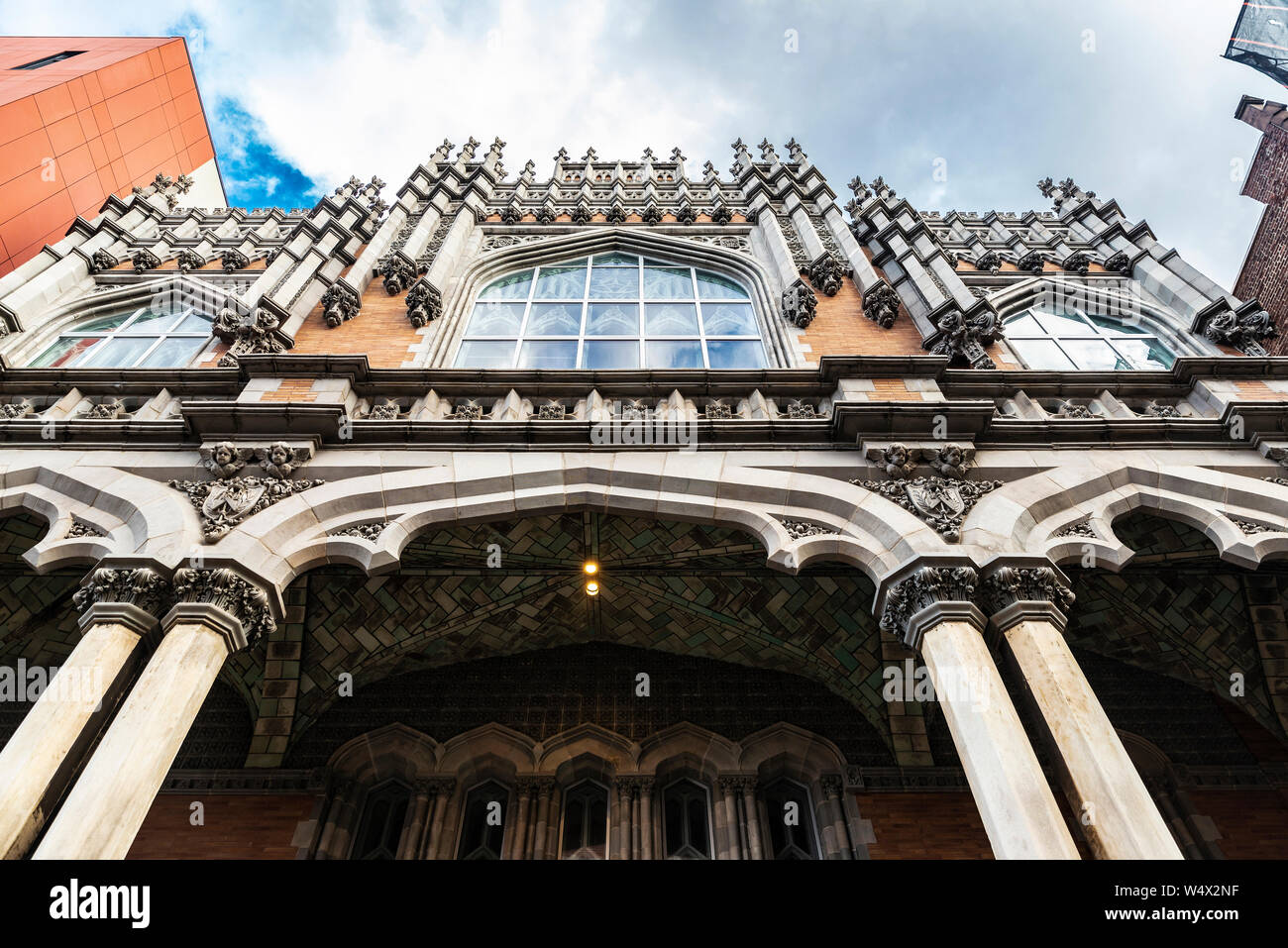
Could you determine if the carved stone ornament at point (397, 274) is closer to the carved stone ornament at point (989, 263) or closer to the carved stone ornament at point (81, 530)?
the carved stone ornament at point (81, 530)

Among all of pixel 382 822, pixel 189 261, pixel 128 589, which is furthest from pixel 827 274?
pixel 189 261

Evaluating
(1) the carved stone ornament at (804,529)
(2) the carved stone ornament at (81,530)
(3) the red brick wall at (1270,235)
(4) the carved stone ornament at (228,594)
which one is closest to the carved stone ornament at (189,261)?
(2) the carved stone ornament at (81,530)

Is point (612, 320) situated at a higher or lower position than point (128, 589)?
higher

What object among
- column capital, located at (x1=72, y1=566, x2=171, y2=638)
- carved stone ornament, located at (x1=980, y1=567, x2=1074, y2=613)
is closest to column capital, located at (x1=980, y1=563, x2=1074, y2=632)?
carved stone ornament, located at (x1=980, y1=567, x2=1074, y2=613)

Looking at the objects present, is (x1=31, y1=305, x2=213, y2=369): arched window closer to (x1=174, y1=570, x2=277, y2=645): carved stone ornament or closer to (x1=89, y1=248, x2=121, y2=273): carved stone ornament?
(x1=89, y1=248, x2=121, y2=273): carved stone ornament

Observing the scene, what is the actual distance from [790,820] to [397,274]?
9.13 meters

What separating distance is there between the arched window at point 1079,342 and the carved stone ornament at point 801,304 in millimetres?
3249

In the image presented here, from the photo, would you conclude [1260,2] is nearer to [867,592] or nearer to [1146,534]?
[1146,534]

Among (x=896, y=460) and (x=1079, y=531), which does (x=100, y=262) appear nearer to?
(x=896, y=460)

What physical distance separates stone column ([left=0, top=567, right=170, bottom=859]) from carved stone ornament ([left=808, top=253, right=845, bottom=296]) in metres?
9.30

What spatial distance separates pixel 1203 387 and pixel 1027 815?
6401 mm

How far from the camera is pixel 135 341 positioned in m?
12.6

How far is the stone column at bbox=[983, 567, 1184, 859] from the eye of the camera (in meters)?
4.73
